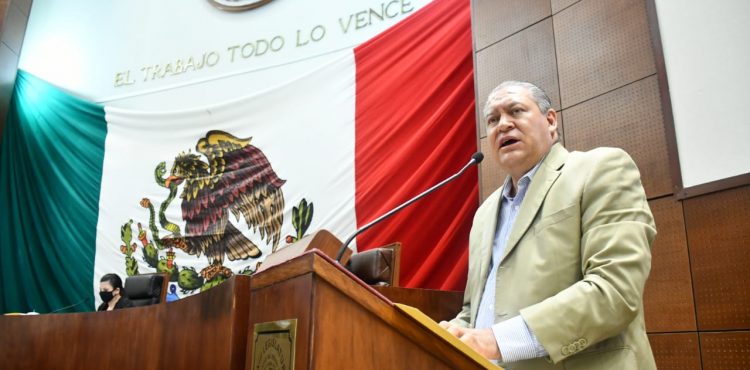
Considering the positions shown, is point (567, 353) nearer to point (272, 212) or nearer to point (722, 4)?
point (722, 4)

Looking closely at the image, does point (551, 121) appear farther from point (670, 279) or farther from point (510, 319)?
point (670, 279)

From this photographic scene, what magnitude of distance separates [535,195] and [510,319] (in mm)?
364

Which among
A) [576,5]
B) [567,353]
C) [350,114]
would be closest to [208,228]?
[350,114]

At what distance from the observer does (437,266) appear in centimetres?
298

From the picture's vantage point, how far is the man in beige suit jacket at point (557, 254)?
1103 millimetres

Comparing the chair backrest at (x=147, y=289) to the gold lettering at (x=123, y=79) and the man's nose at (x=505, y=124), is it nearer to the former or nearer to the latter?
the man's nose at (x=505, y=124)

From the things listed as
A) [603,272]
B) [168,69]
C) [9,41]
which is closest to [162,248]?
[168,69]

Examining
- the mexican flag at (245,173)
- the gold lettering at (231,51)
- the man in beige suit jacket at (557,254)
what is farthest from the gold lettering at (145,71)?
the man in beige suit jacket at (557,254)

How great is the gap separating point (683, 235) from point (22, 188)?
5.12m

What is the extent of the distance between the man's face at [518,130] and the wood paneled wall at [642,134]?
2.85ft

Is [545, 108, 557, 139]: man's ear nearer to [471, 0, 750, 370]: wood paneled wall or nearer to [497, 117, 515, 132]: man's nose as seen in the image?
[497, 117, 515, 132]: man's nose

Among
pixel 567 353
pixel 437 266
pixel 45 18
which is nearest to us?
pixel 567 353

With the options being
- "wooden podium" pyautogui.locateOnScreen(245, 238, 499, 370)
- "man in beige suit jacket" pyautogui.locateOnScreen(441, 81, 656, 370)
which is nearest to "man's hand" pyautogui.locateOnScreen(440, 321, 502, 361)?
"man in beige suit jacket" pyautogui.locateOnScreen(441, 81, 656, 370)

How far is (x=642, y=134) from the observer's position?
7.62 ft
